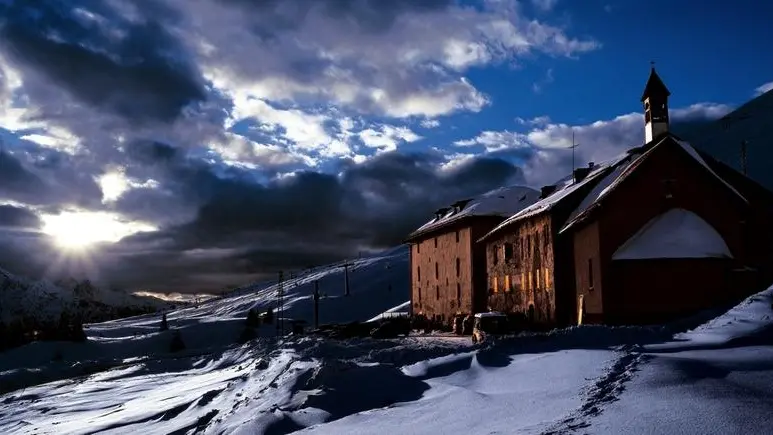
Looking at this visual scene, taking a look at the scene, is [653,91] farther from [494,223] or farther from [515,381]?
[515,381]

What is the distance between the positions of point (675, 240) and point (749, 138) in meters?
93.0

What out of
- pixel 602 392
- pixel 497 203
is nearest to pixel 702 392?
pixel 602 392

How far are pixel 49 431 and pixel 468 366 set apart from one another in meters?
9.97

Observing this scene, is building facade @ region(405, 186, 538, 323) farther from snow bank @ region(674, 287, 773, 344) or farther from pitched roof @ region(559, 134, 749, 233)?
snow bank @ region(674, 287, 773, 344)

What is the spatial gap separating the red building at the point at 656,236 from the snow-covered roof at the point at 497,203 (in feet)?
46.8

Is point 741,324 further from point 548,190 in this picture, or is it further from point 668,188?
point 548,190

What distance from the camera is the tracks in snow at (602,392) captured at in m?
6.95

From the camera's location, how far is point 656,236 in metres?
28.7

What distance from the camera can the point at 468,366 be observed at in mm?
12742

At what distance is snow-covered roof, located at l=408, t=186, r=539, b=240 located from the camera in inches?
1939

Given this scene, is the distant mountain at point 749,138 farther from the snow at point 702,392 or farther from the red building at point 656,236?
the snow at point 702,392

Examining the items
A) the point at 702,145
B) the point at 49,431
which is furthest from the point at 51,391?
the point at 702,145

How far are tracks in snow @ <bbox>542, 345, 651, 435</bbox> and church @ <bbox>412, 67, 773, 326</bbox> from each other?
18205 millimetres

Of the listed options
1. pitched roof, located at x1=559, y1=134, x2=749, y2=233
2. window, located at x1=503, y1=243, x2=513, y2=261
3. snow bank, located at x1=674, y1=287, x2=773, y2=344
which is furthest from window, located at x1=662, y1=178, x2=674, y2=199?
snow bank, located at x1=674, y1=287, x2=773, y2=344
